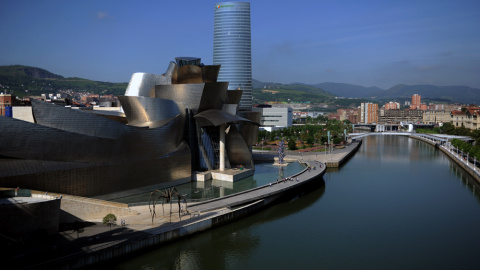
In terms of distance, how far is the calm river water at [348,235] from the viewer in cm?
1856

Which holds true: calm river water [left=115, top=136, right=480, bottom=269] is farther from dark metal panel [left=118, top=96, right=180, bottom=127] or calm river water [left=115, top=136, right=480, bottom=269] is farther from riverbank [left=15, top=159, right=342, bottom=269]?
dark metal panel [left=118, top=96, right=180, bottom=127]

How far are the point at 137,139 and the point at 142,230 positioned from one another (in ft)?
30.0

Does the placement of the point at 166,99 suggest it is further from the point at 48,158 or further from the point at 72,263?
the point at 72,263

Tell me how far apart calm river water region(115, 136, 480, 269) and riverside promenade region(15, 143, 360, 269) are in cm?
56

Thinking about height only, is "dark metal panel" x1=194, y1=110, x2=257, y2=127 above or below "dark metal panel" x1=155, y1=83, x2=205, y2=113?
below

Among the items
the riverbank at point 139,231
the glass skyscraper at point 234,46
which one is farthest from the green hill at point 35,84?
the riverbank at point 139,231

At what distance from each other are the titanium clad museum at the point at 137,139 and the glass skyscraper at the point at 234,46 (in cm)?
6600

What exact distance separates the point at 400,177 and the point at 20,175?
34.5 m

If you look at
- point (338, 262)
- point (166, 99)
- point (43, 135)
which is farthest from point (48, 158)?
point (338, 262)

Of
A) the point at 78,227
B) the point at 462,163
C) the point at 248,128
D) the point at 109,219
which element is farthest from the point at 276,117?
the point at 109,219

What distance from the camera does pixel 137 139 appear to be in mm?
27766

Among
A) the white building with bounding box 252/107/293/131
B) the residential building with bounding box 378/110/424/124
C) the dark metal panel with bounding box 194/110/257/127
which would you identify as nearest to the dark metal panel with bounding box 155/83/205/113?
the dark metal panel with bounding box 194/110/257/127

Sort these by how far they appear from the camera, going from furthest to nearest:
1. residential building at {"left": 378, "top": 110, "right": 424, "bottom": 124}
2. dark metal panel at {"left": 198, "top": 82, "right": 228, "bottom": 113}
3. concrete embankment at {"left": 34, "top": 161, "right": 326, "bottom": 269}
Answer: residential building at {"left": 378, "top": 110, "right": 424, "bottom": 124} → dark metal panel at {"left": 198, "top": 82, "right": 228, "bottom": 113} → concrete embankment at {"left": 34, "top": 161, "right": 326, "bottom": 269}

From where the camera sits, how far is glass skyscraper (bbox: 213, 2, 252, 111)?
105 meters
